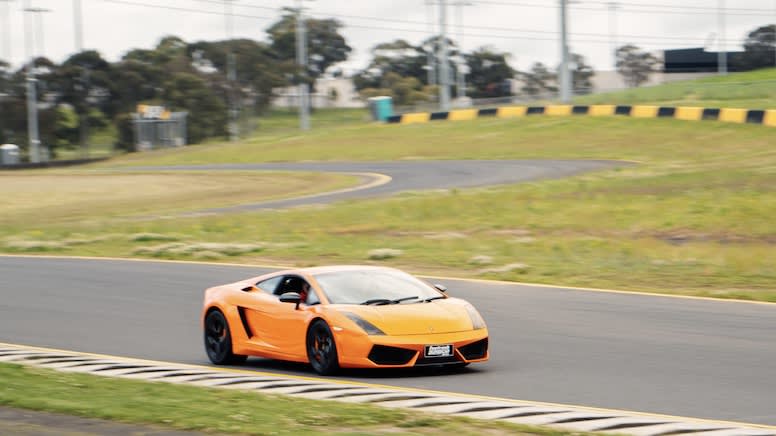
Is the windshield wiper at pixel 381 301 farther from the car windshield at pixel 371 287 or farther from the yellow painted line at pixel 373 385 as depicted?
the yellow painted line at pixel 373 385

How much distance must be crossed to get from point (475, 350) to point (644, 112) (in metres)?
40.1

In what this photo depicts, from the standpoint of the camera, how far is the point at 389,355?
11398mm

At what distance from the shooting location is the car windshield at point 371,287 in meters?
11.9

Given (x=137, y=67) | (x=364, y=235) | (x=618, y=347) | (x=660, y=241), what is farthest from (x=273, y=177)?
(x=137, y=67)

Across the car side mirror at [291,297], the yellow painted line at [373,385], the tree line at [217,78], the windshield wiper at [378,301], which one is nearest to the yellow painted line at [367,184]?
the yellow painted line at [373,385]

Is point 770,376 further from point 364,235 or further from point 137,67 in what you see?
point 137,67

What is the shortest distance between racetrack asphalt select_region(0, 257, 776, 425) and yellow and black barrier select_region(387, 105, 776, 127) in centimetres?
2707

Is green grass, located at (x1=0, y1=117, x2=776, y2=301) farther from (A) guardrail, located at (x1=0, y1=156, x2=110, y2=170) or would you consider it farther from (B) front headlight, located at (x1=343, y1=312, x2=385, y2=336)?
(A) guardrail, located at (x1=0, y1=156, x2=110, y2=170)

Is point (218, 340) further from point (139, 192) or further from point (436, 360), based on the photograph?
point (139, 192)

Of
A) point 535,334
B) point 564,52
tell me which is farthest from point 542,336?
point 564,52

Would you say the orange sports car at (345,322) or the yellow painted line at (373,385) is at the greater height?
the orange sports car at (345,322)

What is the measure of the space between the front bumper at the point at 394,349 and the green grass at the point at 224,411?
1.48 metres

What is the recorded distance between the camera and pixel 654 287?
17.9 meters

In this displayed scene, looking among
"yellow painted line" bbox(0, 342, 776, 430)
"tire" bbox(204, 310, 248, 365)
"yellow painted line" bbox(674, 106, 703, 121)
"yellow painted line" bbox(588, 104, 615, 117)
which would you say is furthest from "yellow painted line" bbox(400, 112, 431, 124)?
"tire" bbox(204, 310, 248, 365)
